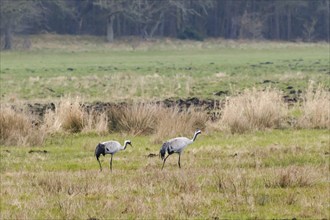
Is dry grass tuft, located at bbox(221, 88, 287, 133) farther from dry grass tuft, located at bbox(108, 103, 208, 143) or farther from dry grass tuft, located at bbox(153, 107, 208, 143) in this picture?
dry grass tuft, located at bbox(108, 103, 208, 143)

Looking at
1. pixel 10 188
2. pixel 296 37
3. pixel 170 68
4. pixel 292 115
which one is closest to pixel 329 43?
pixel 296 37

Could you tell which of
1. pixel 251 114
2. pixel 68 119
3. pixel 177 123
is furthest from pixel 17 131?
pixel 251 114

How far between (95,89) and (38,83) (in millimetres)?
4844

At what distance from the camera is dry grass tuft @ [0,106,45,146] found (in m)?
20.5

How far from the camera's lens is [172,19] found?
105062 mm

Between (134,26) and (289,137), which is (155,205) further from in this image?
(134,26)

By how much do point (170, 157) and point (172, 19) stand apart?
88.1 metres

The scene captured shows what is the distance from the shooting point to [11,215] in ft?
38.9

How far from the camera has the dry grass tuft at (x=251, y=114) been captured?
22312 mm

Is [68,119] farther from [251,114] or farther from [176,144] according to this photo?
[176,144]

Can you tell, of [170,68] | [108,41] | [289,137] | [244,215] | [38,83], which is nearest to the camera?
[244,215]

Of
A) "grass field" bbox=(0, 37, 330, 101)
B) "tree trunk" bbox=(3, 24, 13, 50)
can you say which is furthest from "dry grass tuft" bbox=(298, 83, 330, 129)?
"tree trunk" bbox=(3, 24, 13, 50)

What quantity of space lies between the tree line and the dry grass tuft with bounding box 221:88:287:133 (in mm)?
61787

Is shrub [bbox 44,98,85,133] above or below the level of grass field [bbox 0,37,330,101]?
above
